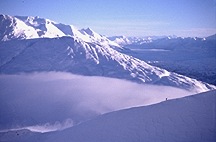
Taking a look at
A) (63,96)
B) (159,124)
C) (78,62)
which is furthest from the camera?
(78,62)

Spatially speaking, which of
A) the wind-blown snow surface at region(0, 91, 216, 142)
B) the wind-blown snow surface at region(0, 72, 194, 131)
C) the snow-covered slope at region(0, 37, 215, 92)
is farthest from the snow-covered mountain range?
the wind-blown snow surface at region(0, 91, 216, 142)

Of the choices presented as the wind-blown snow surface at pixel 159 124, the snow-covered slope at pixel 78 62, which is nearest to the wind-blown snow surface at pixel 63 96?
the snow-covered slope at pixel 78 62

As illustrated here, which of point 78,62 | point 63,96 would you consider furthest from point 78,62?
point 63,96

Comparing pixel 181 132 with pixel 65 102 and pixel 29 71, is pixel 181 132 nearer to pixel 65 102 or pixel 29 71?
pixel 65 102

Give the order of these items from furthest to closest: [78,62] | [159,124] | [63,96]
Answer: [78,62], [63,96], [159,124]

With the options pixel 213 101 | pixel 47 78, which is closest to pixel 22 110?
pixel 47 78

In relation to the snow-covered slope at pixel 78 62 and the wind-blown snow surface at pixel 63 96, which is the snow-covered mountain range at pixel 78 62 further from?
the wind-blown snow surface at pixel 63 96

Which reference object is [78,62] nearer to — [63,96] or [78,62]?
[78,62]
